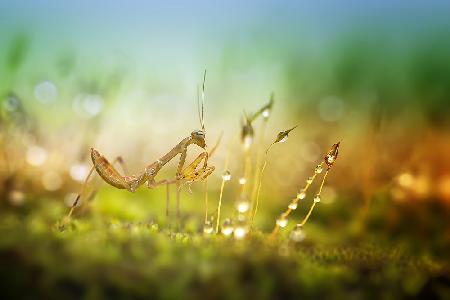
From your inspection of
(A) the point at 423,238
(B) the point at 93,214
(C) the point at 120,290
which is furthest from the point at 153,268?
(A) the point at 423,238

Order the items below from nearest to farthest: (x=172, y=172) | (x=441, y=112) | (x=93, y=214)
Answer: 1. (x=93, y=214)
2. (x=441, y=112)
3. (x=172, y=172)

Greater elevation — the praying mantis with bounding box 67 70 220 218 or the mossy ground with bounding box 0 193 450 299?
the praying mantis with bounding box 67 70 220 218

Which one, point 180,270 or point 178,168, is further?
point 178,168

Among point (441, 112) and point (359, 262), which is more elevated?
point (441, 112)

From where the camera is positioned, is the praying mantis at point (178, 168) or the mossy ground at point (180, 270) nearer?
the mossy ground at point (180, 270)

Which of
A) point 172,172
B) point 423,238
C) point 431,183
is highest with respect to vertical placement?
point 172,172

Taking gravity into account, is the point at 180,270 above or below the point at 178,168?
below

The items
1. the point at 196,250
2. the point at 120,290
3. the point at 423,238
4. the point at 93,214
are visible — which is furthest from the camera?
the point at 423,238

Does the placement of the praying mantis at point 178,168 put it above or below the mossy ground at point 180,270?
above

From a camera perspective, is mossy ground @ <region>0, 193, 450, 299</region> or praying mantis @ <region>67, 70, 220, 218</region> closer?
mossy ground @ <region>0, 193, 450, 299</region>

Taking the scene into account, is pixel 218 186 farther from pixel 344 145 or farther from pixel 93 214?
pixel 93 214

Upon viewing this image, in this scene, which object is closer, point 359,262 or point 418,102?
point 359,262
